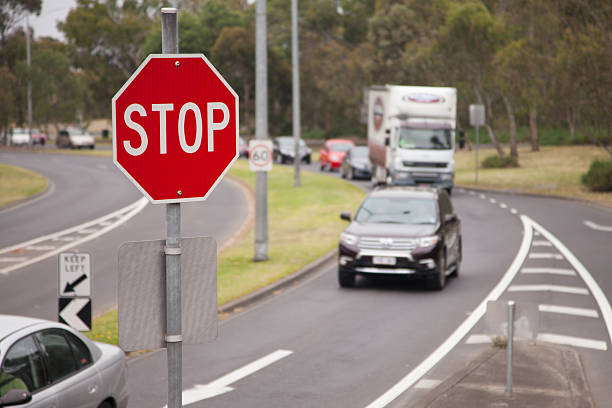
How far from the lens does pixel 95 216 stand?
3109cm

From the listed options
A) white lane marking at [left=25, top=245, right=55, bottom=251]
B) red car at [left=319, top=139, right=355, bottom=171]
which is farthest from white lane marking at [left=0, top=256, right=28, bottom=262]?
red car at [left=319, top=139, right=355, bottom=171]

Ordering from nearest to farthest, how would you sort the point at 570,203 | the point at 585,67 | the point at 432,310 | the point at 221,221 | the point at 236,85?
the point at 432,310 → the point at 221,221 → the point at 570,203 → the point at 585,67 → the point at 236,85

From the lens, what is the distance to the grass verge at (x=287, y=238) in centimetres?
1720

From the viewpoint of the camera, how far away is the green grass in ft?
126

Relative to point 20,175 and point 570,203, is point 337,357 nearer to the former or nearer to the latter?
point 570,203

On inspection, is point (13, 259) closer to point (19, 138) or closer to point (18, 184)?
point (18, 184)

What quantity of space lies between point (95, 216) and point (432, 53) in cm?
3317

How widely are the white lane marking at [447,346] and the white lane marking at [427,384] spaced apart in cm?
8

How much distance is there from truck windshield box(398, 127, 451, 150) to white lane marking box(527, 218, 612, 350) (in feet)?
35.6

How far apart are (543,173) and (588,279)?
106ft

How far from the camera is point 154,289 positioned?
4.46 m

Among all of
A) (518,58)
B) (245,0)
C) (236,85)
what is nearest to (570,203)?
(518,58)

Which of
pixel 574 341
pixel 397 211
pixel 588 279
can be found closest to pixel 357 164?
pixel 397 211

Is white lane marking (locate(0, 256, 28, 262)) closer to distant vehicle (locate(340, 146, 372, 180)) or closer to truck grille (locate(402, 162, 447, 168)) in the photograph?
truck grille (locate(402, 162, 447, 168))
